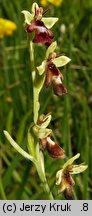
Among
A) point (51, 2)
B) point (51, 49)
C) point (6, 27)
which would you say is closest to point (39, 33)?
point (51, 49)

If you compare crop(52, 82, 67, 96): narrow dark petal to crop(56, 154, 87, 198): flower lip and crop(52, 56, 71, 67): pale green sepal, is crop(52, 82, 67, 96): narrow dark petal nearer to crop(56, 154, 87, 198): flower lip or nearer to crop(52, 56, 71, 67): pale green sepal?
crop(52, 56, 71, 67): pale green sepal

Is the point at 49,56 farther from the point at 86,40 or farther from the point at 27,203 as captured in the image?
the point at 86,40

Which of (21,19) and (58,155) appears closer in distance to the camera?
(58,155)

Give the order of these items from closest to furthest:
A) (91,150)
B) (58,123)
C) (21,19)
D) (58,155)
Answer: (58,155) → (91,150) → (58,123) → (21,19)

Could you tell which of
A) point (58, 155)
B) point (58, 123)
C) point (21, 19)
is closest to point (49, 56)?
point (58, 155)

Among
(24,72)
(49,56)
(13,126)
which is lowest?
(13,126)

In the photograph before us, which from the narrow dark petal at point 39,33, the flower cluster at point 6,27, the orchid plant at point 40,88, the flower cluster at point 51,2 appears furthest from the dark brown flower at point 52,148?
the flower cluster at point 51,2

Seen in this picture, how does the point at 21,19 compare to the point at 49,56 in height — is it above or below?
below
